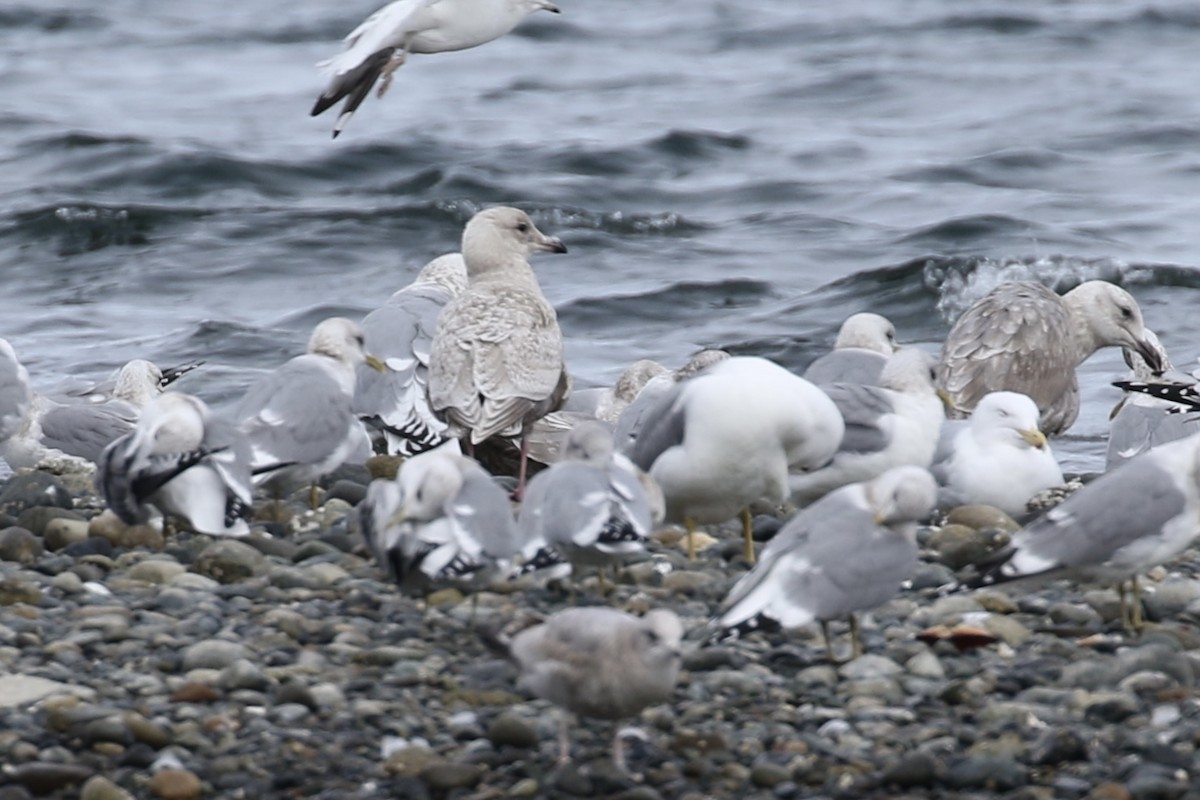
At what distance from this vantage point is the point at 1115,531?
19.2 feet

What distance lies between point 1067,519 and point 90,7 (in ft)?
81.6

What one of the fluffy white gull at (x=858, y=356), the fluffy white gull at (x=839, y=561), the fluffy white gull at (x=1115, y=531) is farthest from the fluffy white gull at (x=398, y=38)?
the fluffy white gull at (x=1115, y=531)

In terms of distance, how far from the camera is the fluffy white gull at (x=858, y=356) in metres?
8.73

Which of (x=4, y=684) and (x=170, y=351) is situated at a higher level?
(x=4, y=684)

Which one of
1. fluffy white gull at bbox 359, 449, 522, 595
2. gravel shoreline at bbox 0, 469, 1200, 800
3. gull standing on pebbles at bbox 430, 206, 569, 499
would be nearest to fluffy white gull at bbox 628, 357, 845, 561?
gravel shoreline at bbox 0, 469, 1200, 800

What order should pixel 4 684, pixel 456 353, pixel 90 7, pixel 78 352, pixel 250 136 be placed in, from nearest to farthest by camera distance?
pixel 4 684
pixel 456 353
pixel 78 352
pixel 250 136
pixel 90 7

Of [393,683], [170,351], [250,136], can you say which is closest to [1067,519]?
[393,683]

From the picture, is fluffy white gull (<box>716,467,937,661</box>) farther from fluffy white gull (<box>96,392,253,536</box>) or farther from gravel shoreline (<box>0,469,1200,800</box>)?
fluffy white gull (<box>96,392,253,536</box>)

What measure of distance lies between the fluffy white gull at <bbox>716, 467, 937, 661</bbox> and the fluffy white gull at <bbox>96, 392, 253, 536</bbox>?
1.92m

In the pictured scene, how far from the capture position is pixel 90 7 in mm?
28859

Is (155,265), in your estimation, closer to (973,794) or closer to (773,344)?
(773,344)

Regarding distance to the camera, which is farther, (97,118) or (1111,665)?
(97,118)

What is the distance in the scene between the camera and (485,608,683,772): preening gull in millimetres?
4781

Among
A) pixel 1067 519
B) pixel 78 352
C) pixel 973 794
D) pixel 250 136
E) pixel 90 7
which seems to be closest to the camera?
pixel 973 794
